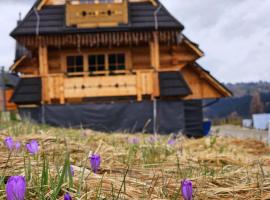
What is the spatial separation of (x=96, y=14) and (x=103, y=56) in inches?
79.4

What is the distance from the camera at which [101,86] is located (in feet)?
51.4

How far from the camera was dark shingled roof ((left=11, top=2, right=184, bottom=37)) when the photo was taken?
53.2 ft

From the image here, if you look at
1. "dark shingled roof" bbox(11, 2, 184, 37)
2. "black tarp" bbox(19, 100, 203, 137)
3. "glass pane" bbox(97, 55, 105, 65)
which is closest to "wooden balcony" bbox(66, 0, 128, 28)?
"dark shingled roof" bbox(11, 2, 184, 37)

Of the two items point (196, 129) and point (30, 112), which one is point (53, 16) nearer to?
point (30, 112)

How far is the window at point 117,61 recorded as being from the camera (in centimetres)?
1797

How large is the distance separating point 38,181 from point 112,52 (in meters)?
16.2

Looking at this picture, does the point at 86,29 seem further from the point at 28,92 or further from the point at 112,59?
the point at 28,92

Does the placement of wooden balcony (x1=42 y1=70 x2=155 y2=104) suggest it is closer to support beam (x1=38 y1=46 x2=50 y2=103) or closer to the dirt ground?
support beam (x1=38 y1=46 x2=50 y2=103)

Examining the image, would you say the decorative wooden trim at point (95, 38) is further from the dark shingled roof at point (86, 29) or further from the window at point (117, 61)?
the window at point (117, 61)

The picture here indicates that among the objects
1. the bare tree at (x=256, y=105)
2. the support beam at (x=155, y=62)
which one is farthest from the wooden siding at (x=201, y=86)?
the bare tree at (x=256, y=105)

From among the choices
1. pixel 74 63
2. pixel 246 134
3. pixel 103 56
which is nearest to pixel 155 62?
pixel 103 56

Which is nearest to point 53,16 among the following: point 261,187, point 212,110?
point 261,187

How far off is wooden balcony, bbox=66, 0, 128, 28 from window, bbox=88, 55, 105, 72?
185 cm

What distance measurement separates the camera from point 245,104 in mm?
83875
